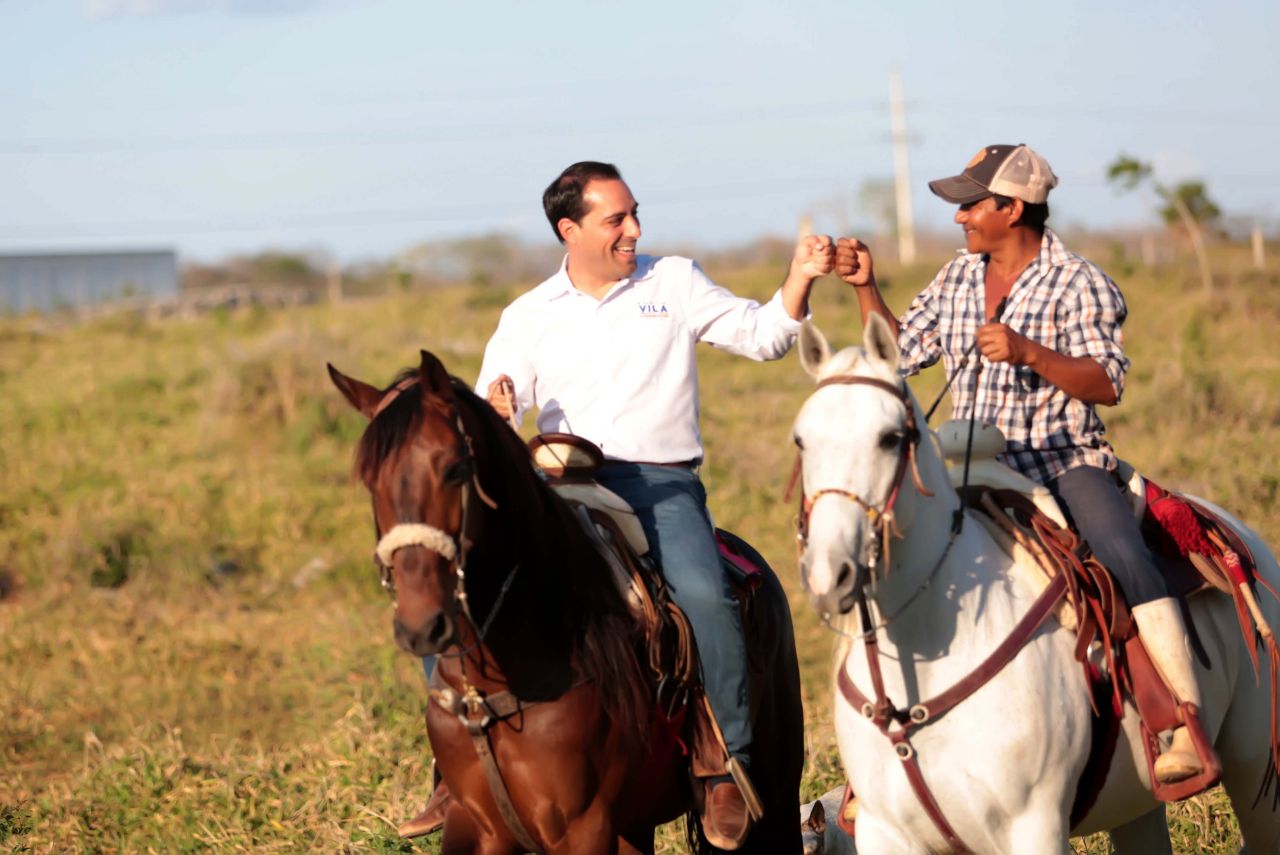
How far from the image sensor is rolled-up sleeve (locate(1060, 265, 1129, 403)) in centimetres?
429

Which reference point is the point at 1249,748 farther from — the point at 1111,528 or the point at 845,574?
the point at 845,574

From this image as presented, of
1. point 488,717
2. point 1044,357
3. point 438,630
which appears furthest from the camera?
point 488,717

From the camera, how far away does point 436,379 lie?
3.94 m

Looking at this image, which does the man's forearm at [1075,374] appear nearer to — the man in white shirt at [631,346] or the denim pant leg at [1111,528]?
the denim pant leg at [1111,528]

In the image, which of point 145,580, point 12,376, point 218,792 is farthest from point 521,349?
point 12,376

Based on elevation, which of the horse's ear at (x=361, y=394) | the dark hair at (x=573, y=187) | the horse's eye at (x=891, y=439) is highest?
the dark hair at (x=573, y=187)

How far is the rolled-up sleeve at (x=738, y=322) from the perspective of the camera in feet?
16.3

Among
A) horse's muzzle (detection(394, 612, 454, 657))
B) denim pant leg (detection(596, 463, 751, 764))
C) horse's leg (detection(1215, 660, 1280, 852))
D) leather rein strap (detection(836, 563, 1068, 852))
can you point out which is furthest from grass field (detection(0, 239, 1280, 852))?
horse's muzzle (detection(394, 612, 454, 657))

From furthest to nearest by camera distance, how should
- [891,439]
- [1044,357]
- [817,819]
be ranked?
[817,819], [1044,357], [891,439]

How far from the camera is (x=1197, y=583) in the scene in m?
4.53

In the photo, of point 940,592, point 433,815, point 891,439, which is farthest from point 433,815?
point 891,439

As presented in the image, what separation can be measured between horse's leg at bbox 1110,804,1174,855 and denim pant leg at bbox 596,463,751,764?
4.50 ft

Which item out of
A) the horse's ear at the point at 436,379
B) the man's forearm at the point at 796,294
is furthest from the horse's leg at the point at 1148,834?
the horse's ear at the point at 436,379

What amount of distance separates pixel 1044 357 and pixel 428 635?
175 cm
